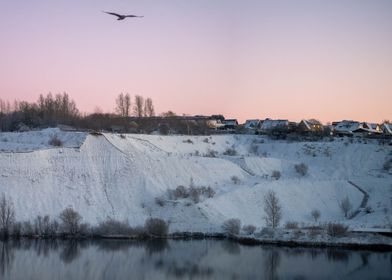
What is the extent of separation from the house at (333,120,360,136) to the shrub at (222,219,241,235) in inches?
1774

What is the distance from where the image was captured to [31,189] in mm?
46688

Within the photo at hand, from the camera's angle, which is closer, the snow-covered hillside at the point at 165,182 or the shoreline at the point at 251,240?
the shoreline at the point at 251,240

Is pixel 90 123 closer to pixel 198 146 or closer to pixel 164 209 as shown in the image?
pixel 198 146

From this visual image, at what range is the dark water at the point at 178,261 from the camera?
35.0m

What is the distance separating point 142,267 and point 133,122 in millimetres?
50264

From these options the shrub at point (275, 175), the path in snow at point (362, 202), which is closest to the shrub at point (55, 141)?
the shrub at point (275, 175)

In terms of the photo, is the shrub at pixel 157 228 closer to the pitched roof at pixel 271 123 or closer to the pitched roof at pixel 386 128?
the pitched roof at pixel 271 123

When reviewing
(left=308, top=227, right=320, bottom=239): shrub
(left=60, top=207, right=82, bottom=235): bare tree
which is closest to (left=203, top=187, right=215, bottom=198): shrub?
(left=308, top=227, right=320, bottom=239): shrub

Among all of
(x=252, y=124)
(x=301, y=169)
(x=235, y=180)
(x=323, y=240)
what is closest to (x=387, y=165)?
(x=301, y=169)

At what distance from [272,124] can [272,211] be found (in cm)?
4776

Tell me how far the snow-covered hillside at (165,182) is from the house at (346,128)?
20479 mm

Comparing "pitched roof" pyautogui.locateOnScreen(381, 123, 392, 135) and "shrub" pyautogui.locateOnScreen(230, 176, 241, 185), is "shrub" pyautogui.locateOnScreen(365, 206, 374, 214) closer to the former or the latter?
"shrub" pyautogui.locateOnScreen(230, 176, 241, 185)

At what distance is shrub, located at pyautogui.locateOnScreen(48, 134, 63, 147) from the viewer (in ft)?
191

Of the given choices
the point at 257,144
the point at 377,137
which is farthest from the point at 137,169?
the point at 377,137
